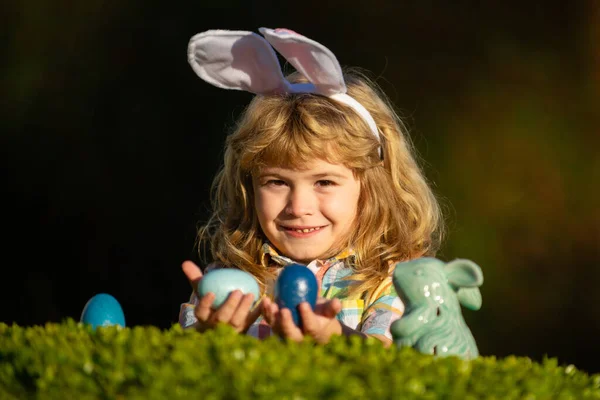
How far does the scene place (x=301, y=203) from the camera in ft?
13.7

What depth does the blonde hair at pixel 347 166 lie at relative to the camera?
4.28m

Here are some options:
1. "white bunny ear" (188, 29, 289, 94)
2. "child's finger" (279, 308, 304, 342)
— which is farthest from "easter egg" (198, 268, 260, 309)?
"white bunny ear" (188, 29, 289, 94)

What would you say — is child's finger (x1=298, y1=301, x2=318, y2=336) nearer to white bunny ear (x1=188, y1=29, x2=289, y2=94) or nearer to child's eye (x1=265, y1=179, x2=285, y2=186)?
child's eye (x1=265, y1=179, x2=285, y2=186)

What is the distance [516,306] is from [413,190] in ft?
7.70

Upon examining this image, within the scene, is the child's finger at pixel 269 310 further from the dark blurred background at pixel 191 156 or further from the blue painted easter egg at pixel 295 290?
the dark blurred background at pixel 191 156

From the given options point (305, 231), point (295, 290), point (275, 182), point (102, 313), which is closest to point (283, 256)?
point (305, 231)

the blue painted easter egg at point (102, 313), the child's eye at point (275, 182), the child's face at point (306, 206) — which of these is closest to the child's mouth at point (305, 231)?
the child's face at point (306, 206)

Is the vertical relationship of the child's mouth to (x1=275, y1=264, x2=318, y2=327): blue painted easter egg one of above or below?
below

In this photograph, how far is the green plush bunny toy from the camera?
2.99 m

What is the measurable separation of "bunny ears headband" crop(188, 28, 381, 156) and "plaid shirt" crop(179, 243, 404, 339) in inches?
28.6

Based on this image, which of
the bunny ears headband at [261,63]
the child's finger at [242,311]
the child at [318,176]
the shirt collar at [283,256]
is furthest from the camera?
the shirt collar at [283,256]

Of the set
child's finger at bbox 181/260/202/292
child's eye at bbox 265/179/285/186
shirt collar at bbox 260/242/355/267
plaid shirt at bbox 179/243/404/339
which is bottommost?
plaid shirt at bbox 179/243/404/339

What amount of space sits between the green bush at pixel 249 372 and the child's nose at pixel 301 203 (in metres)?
1.28

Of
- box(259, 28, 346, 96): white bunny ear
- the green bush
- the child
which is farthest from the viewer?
the child
